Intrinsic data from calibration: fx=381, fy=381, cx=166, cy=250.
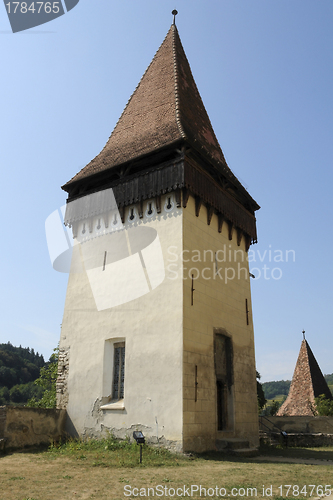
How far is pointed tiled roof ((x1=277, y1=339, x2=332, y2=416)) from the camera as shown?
24.4 metres

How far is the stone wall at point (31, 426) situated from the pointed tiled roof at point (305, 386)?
17525 millimetres

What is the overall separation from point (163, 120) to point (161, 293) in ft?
23.2

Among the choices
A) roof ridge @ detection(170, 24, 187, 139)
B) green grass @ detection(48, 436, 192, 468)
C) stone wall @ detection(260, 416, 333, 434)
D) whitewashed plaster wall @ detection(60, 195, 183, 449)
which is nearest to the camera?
green grass @ detection(48, 436, 192, 468)

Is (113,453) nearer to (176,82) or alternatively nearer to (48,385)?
(176,82)

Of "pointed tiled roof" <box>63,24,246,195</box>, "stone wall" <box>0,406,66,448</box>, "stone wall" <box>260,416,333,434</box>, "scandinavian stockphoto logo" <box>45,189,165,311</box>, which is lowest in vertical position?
"stone wall" <box>260,416,333,434</box>

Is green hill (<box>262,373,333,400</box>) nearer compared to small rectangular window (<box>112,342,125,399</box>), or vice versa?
small rectangular window (<box>112,342,125,399</box>)

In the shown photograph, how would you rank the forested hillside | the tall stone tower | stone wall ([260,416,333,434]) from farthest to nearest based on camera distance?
1. the forested hillside
2. stone wall ([260,416,333,434])
3. the tall stone tower

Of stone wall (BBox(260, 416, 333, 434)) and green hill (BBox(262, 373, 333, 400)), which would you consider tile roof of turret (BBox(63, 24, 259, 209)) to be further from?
green hill (BBox(262, 373, 333, 400))

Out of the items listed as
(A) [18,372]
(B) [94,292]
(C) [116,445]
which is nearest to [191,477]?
(C) [116,445]

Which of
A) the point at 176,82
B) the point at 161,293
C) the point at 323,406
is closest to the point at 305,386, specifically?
the point at 323,406

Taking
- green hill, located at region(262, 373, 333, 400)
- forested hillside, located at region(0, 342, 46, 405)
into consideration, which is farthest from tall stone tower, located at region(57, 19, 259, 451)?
green hill, located at region(262, 373, 333, 400)

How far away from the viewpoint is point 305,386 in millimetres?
25250

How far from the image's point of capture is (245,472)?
7672mm

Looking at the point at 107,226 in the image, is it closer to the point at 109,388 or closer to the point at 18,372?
the point at 109,388
